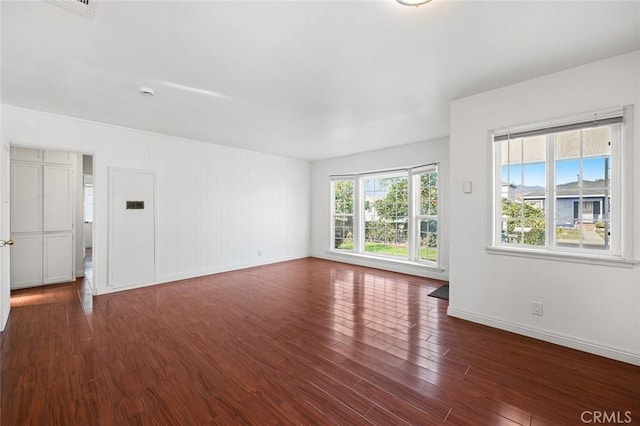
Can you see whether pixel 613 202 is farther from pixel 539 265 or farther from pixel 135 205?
pixel 135 205

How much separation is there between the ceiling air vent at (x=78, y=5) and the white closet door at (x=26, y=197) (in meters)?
4.15

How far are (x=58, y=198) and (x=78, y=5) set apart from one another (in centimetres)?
437

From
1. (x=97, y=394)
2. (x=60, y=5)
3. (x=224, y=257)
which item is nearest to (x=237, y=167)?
(x=224, y=257)

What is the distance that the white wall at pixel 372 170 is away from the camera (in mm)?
4961

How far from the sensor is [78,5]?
1764 millimetres

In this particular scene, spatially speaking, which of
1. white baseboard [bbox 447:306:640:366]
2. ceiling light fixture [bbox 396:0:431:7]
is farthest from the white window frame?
ceiling light fixture [bbox 396:0:431:7]

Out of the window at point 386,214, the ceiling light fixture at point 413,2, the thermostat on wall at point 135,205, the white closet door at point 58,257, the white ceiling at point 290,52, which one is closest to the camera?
the ceiling light fixture at point 413,2

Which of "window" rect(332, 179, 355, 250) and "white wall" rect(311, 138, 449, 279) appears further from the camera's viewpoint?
"window" rect(332, 179, 355, 250)

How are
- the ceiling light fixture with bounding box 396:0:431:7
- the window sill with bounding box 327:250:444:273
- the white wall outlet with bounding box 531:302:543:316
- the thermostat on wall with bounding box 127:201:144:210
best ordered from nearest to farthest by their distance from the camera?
the ceiling light fixture with bounding box 396:0:431:7, the white wall outlet with bounding box 531:302:543:316, the thermostat on wall with bounding box 127:201:144:210, the window sill with bounding box 327:250:444:273

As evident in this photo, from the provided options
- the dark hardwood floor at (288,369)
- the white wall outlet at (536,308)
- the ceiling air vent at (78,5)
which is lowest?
the dark hardwood floor at (288,369)

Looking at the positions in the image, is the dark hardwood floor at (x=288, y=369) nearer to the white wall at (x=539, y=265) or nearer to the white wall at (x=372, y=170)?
the white wall at (x=539, y=265)

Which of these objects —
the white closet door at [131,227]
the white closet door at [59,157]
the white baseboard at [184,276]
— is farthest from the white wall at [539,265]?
the white closet door at [59,157]

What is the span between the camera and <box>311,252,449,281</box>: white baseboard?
16.4 feet

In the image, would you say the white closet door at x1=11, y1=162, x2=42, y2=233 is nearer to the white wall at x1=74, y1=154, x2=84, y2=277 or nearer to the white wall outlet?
the white wall at x1=74, y1=154, x2=84, y2=277
